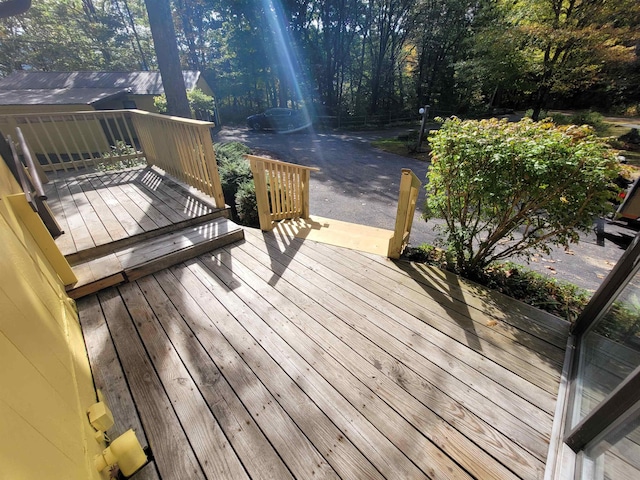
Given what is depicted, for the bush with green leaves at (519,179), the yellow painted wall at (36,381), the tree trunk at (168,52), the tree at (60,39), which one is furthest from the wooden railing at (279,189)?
the tree at (60,39)

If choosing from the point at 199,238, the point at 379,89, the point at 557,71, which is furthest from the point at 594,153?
the point at 379,89

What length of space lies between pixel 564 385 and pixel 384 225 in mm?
3215

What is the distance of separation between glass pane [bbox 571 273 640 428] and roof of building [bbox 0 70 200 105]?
14.5 metres

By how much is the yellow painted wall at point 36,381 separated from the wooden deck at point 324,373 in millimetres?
347

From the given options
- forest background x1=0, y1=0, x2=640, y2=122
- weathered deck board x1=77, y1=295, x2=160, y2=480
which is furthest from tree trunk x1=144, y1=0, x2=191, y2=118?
forest background x1=0, y1=0, x2=640, y2=122

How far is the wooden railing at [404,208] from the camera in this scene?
2494mm

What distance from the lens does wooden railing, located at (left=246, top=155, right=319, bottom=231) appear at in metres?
3.06

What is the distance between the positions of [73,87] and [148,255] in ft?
51.0

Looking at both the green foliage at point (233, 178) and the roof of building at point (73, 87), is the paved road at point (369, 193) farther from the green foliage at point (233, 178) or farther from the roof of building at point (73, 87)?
the roof of building at point (73, 87)

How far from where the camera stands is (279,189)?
3.58 meters

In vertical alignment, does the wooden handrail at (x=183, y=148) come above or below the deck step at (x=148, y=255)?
above

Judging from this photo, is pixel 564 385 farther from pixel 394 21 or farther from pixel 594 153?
pixel 394 21

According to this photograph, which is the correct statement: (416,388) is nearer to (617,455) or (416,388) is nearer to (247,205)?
(617,455)

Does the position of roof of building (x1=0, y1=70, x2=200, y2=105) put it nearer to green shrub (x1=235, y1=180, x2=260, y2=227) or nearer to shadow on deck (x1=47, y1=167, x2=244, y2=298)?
shadow on deck (x1=47, y1=167, x2=244, y2=298)
